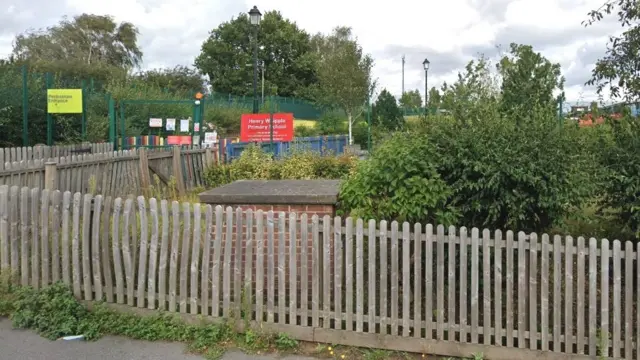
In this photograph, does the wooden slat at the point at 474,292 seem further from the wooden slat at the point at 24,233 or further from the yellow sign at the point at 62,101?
the yellow sign at the point at 62,101

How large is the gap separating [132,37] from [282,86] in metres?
19.5

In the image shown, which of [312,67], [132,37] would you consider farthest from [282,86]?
[132,37]

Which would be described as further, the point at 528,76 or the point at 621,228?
the point at 528,76

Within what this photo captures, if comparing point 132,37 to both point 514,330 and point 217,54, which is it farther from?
point 514,330

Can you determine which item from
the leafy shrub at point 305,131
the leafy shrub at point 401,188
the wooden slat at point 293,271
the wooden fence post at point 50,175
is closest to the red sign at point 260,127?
the wooden fence post at point 50,175

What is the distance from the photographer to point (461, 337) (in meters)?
4.01

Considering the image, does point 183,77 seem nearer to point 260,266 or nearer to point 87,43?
point 87,43

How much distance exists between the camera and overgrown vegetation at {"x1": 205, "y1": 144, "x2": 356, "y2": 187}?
37.6 feet

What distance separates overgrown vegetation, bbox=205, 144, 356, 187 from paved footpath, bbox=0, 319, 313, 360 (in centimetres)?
722

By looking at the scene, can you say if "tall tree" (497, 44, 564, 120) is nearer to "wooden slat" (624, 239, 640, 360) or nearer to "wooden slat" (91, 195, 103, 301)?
"wooden slat" (624, 239, 640, 360)

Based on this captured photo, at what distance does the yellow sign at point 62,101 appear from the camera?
13.6m

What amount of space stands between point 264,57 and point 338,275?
54.1 metres

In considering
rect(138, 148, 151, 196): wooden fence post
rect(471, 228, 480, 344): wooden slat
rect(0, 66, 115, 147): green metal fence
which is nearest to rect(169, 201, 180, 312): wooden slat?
rect(471, 228, 480, 344): wooden slat

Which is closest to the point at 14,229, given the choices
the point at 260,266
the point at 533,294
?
the point at 260,266
